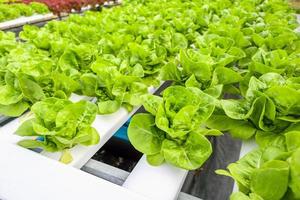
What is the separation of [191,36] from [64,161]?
4.17ft

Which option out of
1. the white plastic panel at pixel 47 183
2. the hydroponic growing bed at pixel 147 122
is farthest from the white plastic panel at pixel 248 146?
the white plastic panel at pixel 47 183

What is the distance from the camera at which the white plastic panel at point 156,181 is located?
765 millimetres

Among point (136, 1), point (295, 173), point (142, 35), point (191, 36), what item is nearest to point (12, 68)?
point (142, 35)

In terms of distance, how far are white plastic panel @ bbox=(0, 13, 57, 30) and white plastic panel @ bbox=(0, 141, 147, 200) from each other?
245cm

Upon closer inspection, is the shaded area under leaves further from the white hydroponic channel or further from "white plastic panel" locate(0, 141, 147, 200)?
"white plastic panel" locate(0, 141, 147, 200)

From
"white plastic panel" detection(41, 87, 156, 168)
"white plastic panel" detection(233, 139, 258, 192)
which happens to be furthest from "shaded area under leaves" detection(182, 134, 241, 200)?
"white plastic panel" detection(41, 87, 156, 168)

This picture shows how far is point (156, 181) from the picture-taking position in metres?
0.80

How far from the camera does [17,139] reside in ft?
3.05

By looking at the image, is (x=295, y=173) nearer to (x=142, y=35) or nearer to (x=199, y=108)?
(x=199, y=108)

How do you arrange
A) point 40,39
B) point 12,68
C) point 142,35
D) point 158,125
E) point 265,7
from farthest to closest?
point 265,7, point 142,35, point 40,39, point 12,68, point 158,125

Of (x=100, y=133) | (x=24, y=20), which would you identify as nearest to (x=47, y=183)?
(x=100, y=133)

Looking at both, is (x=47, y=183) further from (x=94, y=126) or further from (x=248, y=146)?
(x=248, y=146)

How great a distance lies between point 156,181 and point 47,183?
31cm

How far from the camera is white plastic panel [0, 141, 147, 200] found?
27.8 inches
